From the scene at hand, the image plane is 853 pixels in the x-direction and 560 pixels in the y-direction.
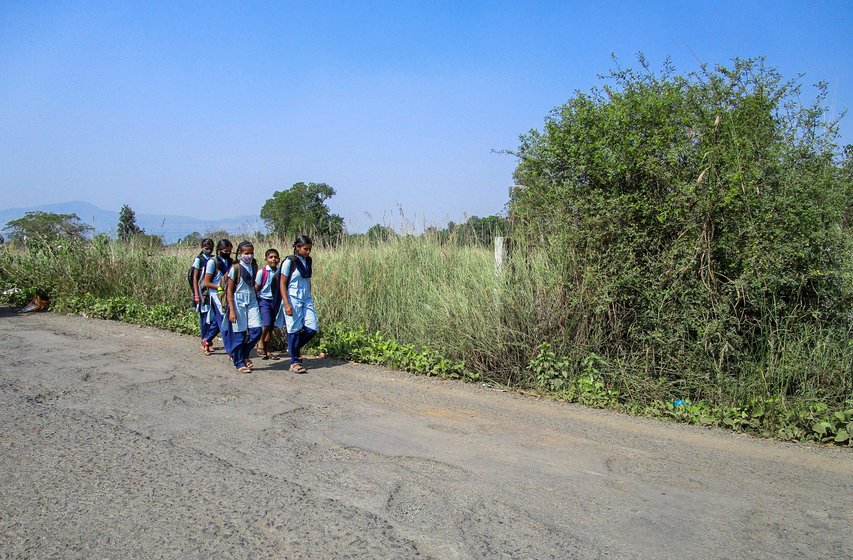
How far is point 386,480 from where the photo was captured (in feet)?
14.9

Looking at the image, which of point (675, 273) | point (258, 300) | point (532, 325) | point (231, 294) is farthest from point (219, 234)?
point (675, 273)

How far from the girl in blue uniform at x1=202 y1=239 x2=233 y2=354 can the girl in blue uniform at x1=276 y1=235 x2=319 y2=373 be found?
130 centimetres

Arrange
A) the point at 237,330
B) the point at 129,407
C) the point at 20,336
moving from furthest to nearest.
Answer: the point at 20,336
the point at 237,330
the point at 129,407

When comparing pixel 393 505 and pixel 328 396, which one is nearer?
pixel 393 505

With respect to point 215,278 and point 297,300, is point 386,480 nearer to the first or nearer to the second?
point 297,300

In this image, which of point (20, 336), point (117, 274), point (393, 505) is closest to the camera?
point (393, 505)

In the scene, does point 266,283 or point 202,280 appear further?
point 202,280

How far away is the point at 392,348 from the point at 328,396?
1.85m

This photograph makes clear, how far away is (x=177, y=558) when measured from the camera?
11.3 feet

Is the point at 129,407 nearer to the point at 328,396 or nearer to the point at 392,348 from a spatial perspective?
the point at 328,396

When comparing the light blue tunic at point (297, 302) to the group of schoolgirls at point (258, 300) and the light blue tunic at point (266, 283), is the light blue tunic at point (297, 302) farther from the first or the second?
the light blue tunic at point (266, 283)

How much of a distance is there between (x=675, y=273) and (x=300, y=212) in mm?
12988

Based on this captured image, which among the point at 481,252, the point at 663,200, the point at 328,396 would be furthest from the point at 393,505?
the point at 481,252

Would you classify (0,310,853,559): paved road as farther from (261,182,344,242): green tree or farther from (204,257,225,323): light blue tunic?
(261,182,344,242): green tree
